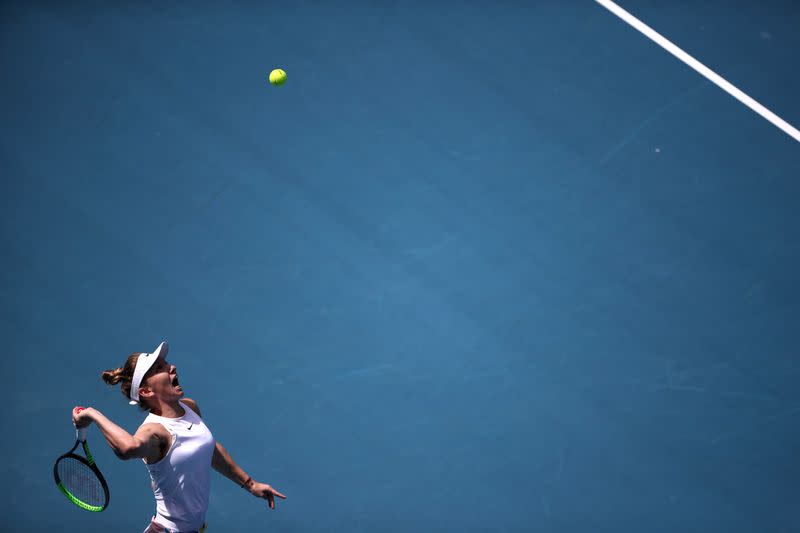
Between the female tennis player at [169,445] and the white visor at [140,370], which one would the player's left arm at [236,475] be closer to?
the female tennis player at [169,445]

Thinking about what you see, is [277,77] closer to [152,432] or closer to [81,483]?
[152,432]

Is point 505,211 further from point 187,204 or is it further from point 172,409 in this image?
point 172,409

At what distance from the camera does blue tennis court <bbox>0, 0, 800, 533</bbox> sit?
496 centimetres

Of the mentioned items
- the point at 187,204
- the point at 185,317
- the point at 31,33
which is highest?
the point at 31,33

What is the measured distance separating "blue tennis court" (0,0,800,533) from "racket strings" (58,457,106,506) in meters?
1.16

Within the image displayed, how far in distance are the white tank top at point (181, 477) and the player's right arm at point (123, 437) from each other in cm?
9

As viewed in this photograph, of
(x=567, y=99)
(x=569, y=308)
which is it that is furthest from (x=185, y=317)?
(x=567, y=99)

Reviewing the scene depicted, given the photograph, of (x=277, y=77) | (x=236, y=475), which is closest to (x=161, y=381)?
(x=236, y=475)

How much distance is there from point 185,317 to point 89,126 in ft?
4.01

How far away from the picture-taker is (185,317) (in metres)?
5.13

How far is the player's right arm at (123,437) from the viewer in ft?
11.2

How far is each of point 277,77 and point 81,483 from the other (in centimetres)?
238

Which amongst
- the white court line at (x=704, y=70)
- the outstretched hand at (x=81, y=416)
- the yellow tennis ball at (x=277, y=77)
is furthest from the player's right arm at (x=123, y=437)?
the white court line at (x=704, y=70)

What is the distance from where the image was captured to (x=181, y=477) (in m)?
3.74
